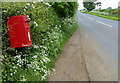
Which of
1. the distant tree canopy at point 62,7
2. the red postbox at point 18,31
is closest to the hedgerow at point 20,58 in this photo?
the red postbox at point 18,31

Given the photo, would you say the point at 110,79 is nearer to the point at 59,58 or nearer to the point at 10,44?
the point at 59,58

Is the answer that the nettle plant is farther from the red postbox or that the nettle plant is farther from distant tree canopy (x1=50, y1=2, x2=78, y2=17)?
distant tree canopy (x1=50, y1=2, x2=78, y2=17)

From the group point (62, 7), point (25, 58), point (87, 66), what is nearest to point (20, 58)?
point (25, 58)

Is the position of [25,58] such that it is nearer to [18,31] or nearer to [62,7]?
[18,31]

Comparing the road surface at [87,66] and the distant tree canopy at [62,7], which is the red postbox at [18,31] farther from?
the distant tree canopy at [62,7]

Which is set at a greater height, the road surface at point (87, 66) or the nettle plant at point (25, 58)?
the nettle plant at point (25, 58)

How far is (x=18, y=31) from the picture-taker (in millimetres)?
3730

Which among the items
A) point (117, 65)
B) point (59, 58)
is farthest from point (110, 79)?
point (59, 58)

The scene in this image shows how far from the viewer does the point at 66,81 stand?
4.09m

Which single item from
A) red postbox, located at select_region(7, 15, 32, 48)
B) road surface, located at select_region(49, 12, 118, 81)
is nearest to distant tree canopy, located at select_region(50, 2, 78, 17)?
road surface, located at select_region(49, 12, 118, 81)

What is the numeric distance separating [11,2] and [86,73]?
2.81 m

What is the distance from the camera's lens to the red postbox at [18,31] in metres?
3.71

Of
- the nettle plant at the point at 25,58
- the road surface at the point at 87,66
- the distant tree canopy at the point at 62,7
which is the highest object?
the distant tree canopy at the point at 62,7

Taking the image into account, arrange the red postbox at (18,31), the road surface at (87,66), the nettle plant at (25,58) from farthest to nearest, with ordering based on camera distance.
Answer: the road surface at (87,66) < the red postbox at (18,31) < the nettle plant at (25,58)
